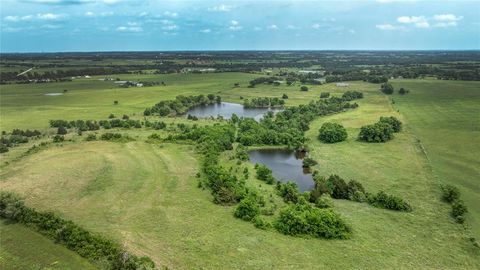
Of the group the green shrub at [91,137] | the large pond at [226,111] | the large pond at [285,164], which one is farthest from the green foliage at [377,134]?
the green shrub at [91,137]

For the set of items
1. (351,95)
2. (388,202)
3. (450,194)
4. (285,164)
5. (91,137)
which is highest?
(351,95)

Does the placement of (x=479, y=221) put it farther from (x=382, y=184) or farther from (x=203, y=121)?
(x=203, y=121)

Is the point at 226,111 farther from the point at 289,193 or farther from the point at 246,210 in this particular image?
the point at 246,210

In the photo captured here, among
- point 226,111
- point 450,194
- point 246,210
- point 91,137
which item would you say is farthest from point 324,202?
point 226,111

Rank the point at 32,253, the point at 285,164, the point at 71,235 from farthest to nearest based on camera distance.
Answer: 1. the point at 285,164
2. the point at 71,235
3. the point at 32,253

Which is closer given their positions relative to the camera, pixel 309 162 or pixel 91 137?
pixel 309 162

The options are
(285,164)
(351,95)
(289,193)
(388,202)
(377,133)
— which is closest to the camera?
(388,202)

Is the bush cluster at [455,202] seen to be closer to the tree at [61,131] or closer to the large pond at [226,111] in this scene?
the large pond at [226,111]

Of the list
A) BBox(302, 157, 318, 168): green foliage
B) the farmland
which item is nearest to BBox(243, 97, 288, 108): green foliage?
the farmland
